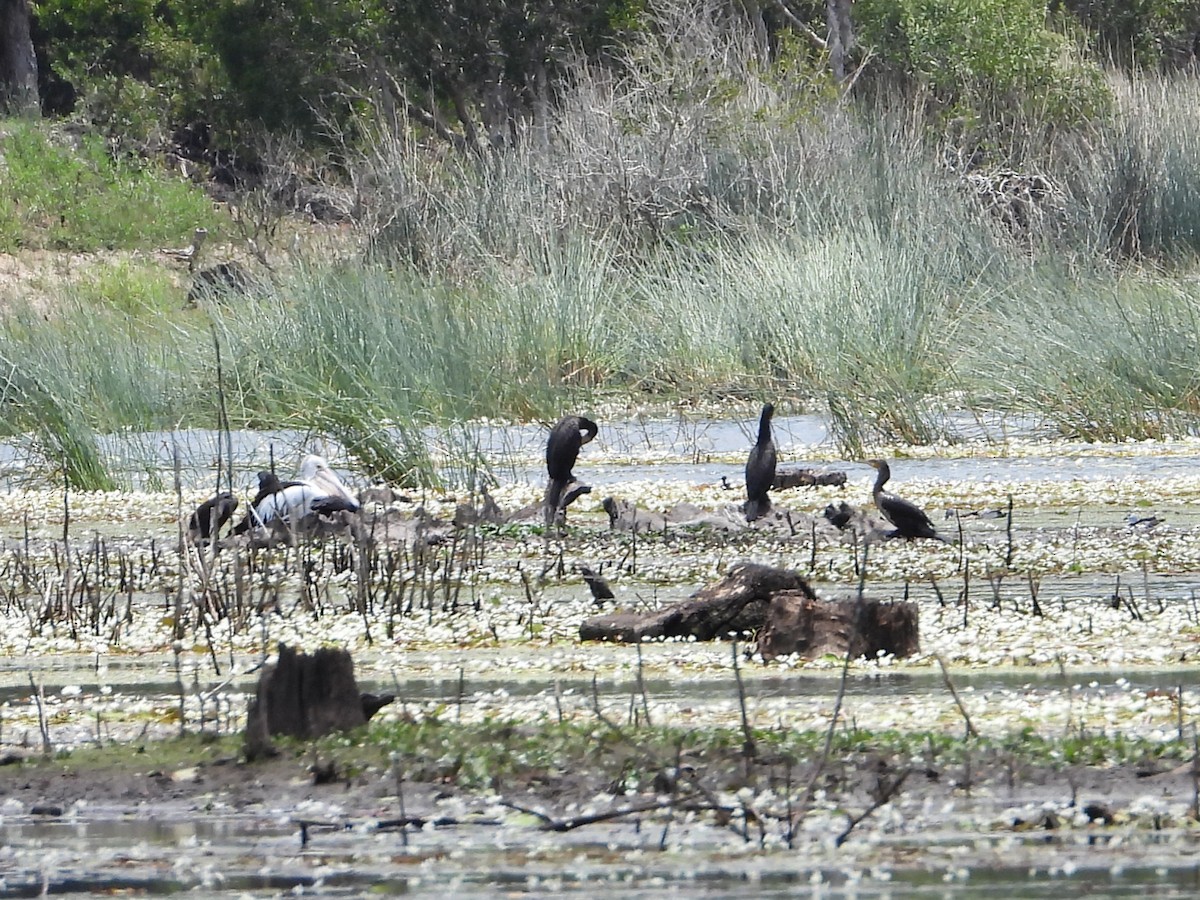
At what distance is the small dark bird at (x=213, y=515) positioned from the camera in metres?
6.81

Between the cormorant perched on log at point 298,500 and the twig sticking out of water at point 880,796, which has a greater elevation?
the twig sticking out of water at point 880,796

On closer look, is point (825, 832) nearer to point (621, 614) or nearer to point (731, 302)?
point (621, 614)

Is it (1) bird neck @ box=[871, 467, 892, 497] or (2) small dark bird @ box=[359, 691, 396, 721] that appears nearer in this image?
(2) small dark bird @ box=[359, 691, 396, 721]

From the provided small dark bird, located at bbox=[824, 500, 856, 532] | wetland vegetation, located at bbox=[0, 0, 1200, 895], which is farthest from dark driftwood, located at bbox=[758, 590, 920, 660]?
small dark bird, located at bbox=[824, 500, 856, 532]

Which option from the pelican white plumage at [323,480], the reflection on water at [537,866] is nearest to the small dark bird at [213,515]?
the pelican white plumage at [323,480]

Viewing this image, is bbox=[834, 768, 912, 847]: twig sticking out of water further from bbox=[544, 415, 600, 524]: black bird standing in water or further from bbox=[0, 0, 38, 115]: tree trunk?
bbox=[0, 0, 38, 115]: tree trunk

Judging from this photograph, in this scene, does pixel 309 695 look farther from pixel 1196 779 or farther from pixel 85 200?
pixel 85 200

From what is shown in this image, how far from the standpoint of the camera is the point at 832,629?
5.33 metres

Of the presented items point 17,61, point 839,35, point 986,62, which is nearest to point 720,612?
point 986,62

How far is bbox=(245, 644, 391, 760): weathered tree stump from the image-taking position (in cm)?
404

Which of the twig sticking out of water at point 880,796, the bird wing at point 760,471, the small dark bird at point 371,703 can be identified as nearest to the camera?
the twig sticking out of water at point 880,796

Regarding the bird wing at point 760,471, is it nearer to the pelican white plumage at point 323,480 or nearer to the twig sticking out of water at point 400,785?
the pelican white plumage at point 323,480

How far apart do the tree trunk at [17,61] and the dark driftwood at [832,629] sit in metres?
30.2

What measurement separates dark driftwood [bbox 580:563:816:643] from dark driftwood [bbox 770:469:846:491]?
4.97m
